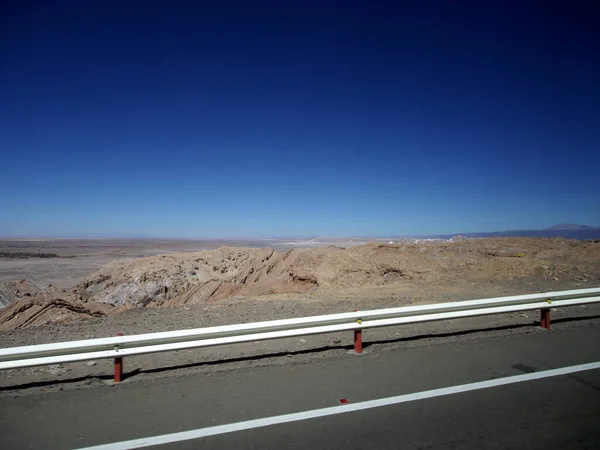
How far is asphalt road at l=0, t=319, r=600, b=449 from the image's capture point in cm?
346

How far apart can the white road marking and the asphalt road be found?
0.07 m

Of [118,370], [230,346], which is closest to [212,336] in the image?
[230,346]

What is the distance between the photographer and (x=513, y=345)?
5.93m

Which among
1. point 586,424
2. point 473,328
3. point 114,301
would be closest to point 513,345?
point 473,328

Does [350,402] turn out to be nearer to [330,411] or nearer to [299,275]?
[330,411]

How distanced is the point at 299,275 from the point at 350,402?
13.8 metres

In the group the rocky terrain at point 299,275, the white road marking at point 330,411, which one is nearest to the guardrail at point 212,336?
the white road marking at point 330,411

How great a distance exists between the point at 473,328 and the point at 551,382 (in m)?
2.37

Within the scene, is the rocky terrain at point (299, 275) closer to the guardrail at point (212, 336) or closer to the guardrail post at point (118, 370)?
the guardrail at point (212, 336)

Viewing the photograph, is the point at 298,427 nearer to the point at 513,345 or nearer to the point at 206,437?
the point at 206,437

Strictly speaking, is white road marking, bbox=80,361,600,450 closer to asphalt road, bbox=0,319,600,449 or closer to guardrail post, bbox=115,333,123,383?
asphalt road, bbox=0,319,600,449

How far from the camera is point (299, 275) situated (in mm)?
17969


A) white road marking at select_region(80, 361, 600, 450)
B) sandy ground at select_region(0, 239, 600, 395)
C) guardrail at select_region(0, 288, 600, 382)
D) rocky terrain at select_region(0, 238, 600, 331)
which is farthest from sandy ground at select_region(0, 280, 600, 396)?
rocky terrain at select_region(0, 238, 600, 331)

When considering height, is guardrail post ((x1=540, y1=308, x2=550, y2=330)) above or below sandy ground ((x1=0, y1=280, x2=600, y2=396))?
above
